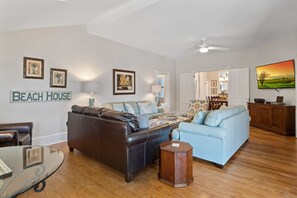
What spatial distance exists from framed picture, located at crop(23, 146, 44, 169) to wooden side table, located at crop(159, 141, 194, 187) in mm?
1444

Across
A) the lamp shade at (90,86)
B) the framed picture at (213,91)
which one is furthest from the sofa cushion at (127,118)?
the framed picture at (213,91)

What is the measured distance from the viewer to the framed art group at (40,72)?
3783 millimetres

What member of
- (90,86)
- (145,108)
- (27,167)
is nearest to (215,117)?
(27,167)

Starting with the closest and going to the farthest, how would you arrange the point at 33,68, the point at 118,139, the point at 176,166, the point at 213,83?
the point at 176,166 < the point at 118,139 < the point at 33,68 < the point at 213,83

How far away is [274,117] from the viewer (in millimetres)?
5039

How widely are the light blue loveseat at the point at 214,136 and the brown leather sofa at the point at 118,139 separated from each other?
0.42 metres

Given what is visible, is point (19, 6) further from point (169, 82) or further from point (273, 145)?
point (169, 82)

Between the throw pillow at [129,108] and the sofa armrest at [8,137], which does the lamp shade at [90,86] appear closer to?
the throw pillow at [129,108]

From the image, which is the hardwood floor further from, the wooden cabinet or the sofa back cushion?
the wooden cabinet

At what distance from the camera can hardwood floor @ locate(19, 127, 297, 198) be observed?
6.99 ft

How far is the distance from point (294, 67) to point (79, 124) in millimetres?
5675

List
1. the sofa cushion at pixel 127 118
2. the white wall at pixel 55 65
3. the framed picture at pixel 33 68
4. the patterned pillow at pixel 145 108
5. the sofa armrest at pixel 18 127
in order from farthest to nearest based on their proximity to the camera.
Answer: the patterned pillow at pixel 145 108 → the framed picture at pixel 33 68 → the white wall at pixel 55 65 → the sofa armrest at pixel 18 127 → the sofa cushion at pixel 127 118

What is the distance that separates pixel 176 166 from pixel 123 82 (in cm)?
409

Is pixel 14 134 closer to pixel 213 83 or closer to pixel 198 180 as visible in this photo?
pixel 198 180
